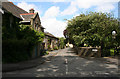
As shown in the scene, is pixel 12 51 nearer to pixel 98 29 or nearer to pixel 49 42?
pixel 98 29

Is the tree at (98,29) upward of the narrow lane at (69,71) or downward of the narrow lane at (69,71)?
upward

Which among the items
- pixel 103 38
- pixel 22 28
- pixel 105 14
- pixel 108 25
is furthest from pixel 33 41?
pixel 105 14

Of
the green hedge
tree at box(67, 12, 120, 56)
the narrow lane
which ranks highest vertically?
tree at box(67, 12, 120, 56)

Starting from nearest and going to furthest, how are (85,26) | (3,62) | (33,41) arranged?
(3,62) < (33,41) < (85,26)

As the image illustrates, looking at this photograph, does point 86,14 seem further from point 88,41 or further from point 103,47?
point 103,47

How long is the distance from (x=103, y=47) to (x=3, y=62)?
14.4 meters

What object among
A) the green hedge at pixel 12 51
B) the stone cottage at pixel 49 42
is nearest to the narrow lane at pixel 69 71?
the green hedge at pixel 12 51

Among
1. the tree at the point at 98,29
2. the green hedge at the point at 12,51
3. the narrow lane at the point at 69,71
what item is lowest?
the narrow lane at the point at 69,71

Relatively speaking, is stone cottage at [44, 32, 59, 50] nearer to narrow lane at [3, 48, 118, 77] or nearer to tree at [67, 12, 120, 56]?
tree at [67, 12, 120, 56]

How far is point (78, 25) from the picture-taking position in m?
17.6

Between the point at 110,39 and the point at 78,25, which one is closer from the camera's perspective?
the point at 110,39

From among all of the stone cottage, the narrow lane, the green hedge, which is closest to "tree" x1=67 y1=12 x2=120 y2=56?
the narrow lane

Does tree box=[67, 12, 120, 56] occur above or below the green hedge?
above

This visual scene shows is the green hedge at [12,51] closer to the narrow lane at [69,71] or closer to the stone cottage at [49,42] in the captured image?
the narrow lane at [69,71]
